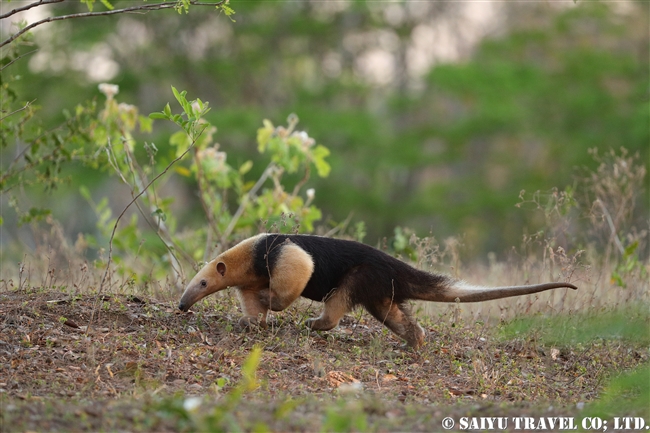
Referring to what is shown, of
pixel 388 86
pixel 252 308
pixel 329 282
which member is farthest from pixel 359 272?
pixel 388 86

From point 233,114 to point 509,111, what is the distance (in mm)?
7823

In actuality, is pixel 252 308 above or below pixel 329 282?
below

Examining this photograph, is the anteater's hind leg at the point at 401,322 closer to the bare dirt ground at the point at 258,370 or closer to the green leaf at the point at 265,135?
the bare dirt ground at the point at 258,370

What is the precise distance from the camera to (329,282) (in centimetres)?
641

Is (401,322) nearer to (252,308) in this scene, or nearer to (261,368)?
(252,308)

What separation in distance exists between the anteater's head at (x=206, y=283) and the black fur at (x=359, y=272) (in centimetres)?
29

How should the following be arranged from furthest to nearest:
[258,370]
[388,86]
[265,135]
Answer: [388,86] < [265,135] < [258,370]

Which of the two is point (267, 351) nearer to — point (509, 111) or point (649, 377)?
point (649, 377)

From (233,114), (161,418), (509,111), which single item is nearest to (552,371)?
(161,418)

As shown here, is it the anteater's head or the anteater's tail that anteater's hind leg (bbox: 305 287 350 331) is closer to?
the anteater's tail

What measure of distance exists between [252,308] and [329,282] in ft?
2.24

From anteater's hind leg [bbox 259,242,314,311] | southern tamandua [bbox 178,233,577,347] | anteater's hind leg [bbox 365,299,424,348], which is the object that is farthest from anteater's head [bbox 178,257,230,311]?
anteater's hind leg [bbox 365,299,424,348]

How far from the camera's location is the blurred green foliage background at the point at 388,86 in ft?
72.2

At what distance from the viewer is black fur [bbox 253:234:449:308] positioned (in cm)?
630
